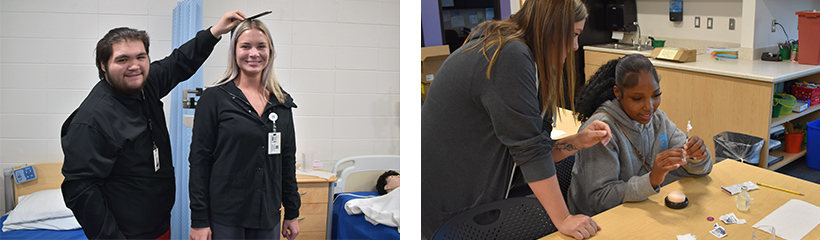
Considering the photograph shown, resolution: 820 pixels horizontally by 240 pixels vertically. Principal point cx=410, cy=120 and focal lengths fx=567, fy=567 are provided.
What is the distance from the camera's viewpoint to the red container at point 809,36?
172 cm

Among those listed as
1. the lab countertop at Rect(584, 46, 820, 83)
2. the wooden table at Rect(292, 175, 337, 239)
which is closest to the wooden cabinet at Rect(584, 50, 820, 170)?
the lab countertop at Rect(584, 46, 820, 83)

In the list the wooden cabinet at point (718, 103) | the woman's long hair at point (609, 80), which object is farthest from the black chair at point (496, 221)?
the wooden cabinet at point (718, 103)

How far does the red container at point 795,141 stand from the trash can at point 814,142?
0.13 feet

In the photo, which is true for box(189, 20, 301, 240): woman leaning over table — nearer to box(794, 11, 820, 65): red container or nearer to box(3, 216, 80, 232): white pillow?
box(3, 216, 80, 232): white pillow

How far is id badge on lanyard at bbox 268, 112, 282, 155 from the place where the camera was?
136 centimetres

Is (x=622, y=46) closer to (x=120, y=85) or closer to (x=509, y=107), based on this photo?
(x=509, y=107)

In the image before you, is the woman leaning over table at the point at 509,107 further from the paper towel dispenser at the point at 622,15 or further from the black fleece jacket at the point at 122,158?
the black fleece jacket at the point at 122,158

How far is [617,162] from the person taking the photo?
1.85 meters

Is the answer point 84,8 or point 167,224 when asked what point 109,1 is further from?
point 167,224

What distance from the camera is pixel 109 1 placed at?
4.10 ft

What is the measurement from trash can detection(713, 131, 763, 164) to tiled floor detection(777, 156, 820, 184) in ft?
0.31

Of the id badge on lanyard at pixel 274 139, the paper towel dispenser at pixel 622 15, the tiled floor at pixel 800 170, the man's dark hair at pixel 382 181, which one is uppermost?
the paper towel dispenser at pixel 622 15

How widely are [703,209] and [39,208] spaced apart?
1770mm

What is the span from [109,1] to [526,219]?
1.26 m
